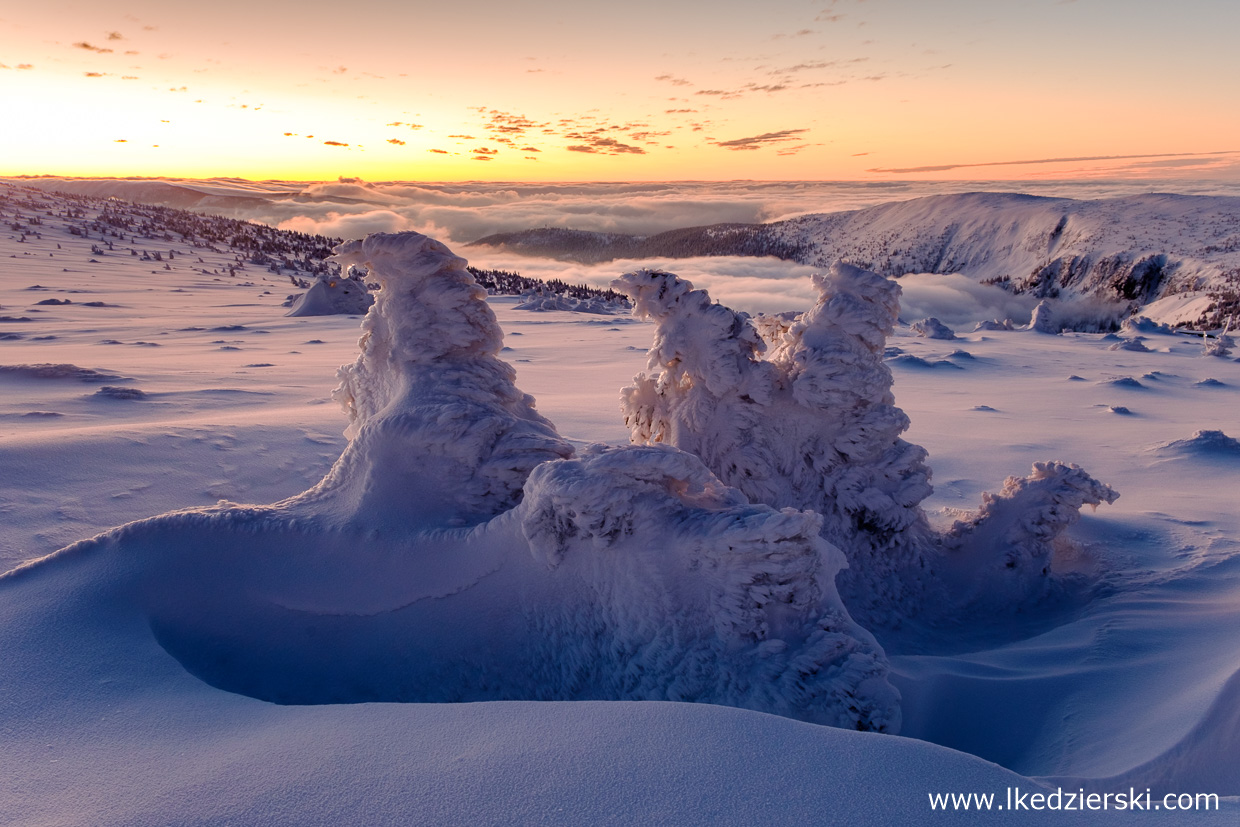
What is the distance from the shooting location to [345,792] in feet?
4.40

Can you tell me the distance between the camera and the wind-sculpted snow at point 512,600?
2.14 metres

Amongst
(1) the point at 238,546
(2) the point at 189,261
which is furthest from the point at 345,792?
(2) the point at 189,261

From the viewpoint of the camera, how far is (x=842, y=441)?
3391 mm

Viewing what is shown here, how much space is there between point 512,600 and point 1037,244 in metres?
70.9

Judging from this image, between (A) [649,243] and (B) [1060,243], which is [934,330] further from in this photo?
(A) [649,243]

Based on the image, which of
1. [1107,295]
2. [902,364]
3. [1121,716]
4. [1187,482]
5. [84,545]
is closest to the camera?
[1121,716]

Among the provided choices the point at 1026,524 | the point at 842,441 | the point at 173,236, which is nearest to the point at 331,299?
the point at 842,441

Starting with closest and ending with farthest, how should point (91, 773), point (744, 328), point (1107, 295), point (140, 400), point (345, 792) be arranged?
point (345, 792) < point (91, 773) < point (744, 328) < point (140, 400) < point (1107, 295)

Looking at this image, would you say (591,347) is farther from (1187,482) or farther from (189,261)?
(189,261)

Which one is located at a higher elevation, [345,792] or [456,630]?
[345,792]

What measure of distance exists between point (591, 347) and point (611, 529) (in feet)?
29.1

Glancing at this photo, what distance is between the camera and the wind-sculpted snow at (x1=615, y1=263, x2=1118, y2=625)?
3.34 metres

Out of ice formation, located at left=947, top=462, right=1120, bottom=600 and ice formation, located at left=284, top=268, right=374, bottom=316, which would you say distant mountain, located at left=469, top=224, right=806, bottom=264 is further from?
ice formation, located at left=947, top=462, right=1120, bottom=600

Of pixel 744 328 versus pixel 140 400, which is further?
pixel 140 400
